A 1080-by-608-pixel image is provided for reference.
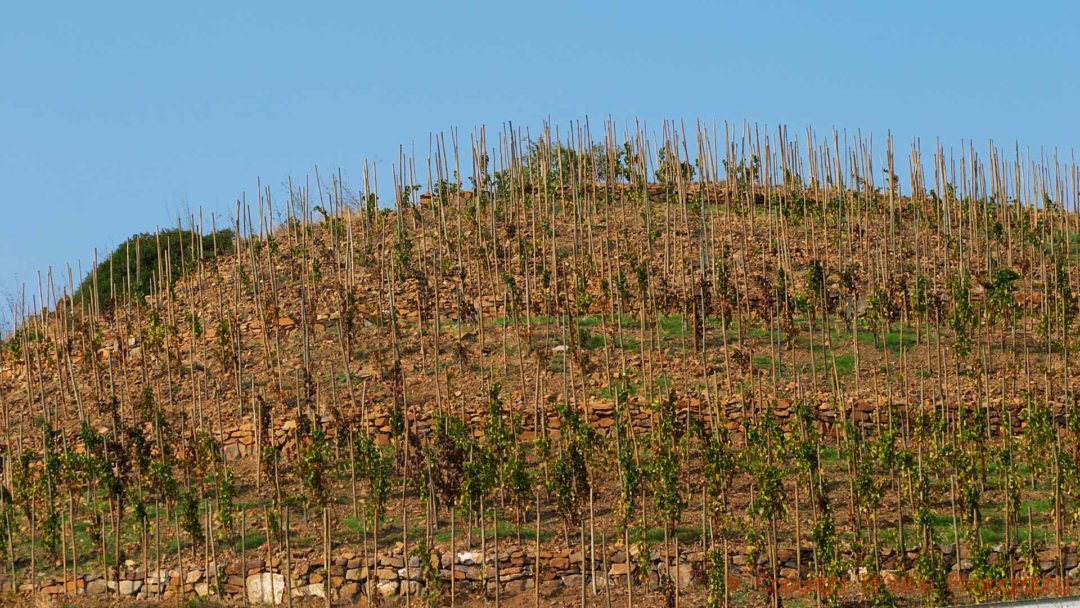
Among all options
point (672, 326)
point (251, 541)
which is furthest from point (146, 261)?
point (251, 541)

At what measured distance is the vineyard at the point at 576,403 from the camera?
15336 millimetres

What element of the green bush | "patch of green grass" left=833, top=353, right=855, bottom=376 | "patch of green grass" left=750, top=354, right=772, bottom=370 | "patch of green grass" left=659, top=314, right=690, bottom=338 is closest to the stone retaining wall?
"patch of green grass" left=833, top=353, right=855, bottom=376

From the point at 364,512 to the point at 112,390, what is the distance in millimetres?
4355

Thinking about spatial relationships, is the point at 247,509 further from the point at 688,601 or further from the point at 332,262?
the point at 332,262

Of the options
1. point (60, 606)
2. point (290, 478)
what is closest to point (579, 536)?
point (290, 478)

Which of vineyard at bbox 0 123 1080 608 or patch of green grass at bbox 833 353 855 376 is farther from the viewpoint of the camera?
patch of green grass at bbox 833 353 855 376

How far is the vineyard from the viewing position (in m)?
15.3

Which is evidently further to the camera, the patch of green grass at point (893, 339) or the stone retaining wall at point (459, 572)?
the patch of green grass at point (893, 339)

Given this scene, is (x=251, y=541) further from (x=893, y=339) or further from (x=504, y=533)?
(x=893, y=339)

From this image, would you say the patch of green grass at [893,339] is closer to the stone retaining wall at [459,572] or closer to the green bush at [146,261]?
the stone retaining wall at [459,572]

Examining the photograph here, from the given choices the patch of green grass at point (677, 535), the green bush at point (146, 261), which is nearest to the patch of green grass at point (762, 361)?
the patch of green grass at point (677, 535)

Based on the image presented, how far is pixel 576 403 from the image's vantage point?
723 inches

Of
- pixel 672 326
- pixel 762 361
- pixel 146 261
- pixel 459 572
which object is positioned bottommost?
pixel 459 572

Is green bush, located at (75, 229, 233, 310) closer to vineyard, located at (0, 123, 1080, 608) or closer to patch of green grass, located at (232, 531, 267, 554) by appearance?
vineyard, located at (0, 123, 1080, 608)
